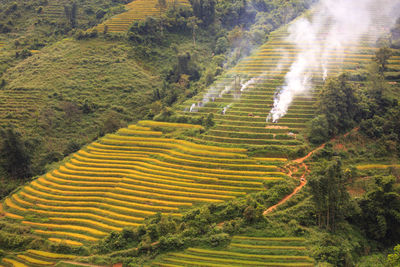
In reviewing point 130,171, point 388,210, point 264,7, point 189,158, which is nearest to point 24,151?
point 130,171

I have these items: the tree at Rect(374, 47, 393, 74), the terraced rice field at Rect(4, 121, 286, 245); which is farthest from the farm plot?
the tree at Rect(374, 47, 393, 74)

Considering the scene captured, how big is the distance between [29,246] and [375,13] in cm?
6756

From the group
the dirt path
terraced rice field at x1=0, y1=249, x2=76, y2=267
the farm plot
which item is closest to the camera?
terraced rice field at x1=0, y1=249, x2=76, y2=267

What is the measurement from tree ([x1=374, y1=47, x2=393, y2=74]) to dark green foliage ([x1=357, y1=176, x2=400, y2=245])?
78.9 ft

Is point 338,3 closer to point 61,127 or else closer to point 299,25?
point 299,25

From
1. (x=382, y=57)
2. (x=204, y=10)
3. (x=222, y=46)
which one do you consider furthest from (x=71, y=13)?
(x=382, y=57)

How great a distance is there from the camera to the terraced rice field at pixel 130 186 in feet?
96.8

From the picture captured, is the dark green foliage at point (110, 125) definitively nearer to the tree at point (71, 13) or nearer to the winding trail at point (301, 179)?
the winding trail at point (301, 179)

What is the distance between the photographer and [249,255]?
940 inches

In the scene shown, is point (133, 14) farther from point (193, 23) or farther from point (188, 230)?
point (188, 230)

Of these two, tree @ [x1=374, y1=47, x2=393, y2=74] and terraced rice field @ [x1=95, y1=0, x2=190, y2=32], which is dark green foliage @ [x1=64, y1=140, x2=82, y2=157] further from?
tree @ [x1=374, y1=47, x2=393, y2=74]

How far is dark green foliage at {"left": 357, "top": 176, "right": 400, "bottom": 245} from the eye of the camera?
81.0 feet

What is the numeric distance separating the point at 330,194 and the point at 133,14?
65491 millimetres

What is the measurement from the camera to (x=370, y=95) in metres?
39.6
